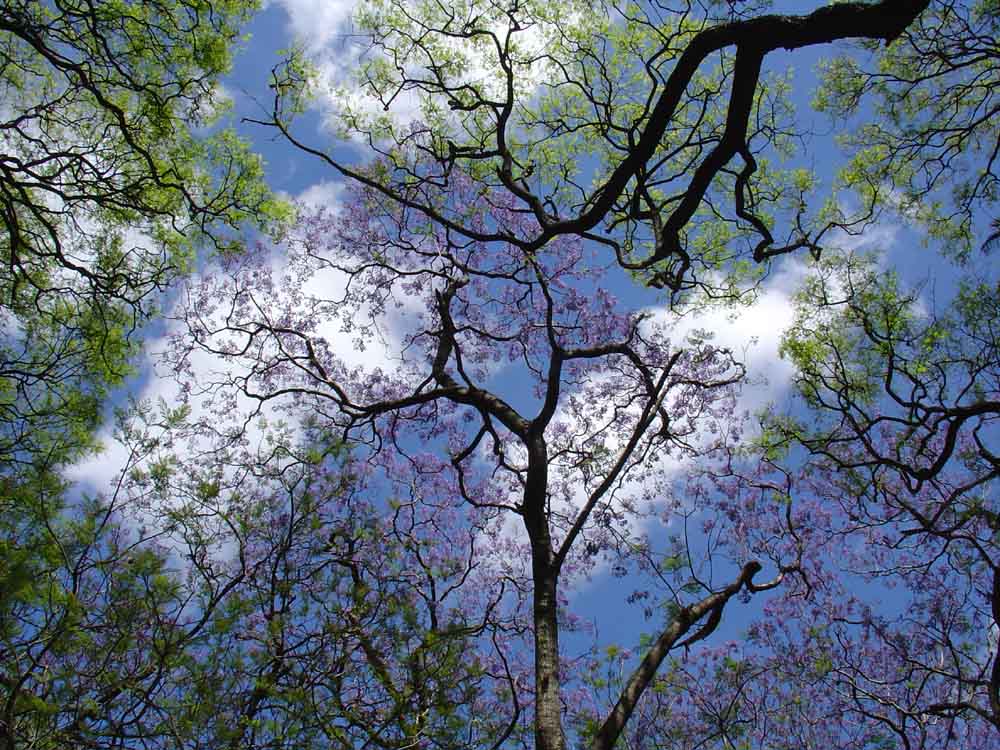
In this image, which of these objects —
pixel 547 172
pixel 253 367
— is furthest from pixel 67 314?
pixel 547 172

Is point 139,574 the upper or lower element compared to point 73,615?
upper

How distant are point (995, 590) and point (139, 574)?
349 inches

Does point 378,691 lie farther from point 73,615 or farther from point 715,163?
point 715,163

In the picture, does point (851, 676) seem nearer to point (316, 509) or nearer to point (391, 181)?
point (316, 509)

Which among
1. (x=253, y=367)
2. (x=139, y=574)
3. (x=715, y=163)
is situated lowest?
(x=139, y=574)

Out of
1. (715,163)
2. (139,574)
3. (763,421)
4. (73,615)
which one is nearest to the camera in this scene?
(73,615)

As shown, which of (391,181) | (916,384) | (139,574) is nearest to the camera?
(139,574)

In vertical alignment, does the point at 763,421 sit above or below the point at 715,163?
above

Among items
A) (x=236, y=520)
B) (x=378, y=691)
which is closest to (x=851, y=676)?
(x=378, y=691)

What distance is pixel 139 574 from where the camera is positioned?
19.6 ft

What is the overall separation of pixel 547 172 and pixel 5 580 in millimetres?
8490

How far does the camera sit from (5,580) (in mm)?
5305

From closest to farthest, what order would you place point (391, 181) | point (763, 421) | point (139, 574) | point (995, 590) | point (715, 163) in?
point (139, 574) → point (715, 163) → point (995, 590) → point (391, 181) → point (763, 421)

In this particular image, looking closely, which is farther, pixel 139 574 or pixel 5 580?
pixel 139 574
